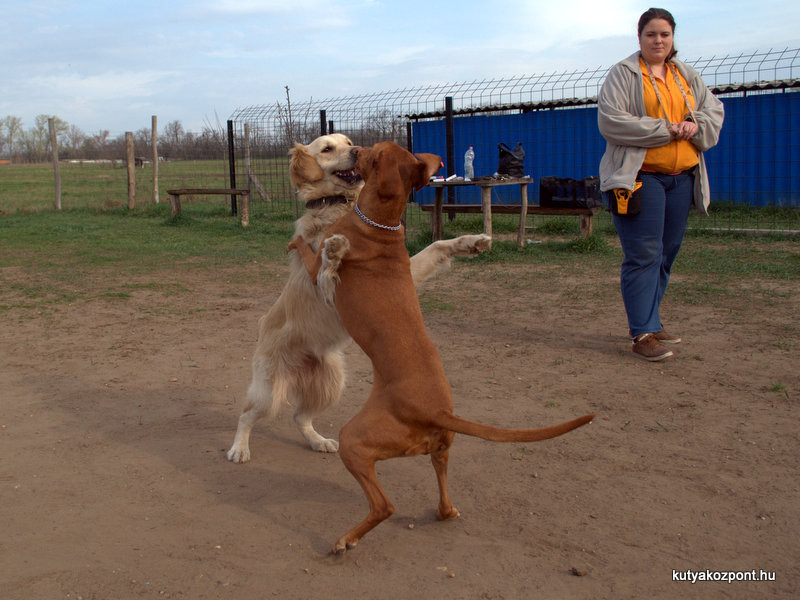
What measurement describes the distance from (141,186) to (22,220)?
32.6 feet

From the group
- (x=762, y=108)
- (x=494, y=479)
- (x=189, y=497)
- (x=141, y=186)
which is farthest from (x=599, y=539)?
(x=141, y=186)

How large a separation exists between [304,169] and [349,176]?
24 centimetres

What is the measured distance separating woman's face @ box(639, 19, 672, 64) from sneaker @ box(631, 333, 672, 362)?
1909 mm

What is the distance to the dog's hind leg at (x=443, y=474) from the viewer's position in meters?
2.56

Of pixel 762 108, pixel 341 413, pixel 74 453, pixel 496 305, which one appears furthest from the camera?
pixel 762 108

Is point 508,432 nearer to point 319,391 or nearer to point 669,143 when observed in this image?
point 319,391

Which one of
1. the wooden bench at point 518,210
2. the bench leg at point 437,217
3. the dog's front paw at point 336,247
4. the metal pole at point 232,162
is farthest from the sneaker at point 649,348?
the metal pole at point 232,162

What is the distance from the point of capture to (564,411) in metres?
3.90

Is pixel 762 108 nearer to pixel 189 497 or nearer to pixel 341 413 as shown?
pixel 341 413

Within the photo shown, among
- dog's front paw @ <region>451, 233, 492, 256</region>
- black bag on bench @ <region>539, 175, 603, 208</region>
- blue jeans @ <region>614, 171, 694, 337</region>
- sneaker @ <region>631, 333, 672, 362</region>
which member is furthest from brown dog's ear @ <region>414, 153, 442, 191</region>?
black bag on bench @ <region>539, 175, 603, 208</region>

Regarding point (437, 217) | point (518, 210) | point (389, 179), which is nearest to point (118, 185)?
point (437, 217)

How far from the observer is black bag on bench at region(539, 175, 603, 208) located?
947 centimetres

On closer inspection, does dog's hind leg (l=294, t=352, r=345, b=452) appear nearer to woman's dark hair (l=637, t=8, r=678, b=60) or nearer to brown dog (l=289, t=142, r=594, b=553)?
brown dog (l=289, t=142, r=594, b=553)

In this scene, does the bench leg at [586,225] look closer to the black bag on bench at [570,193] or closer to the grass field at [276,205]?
the black bag on bench at [570,193]
